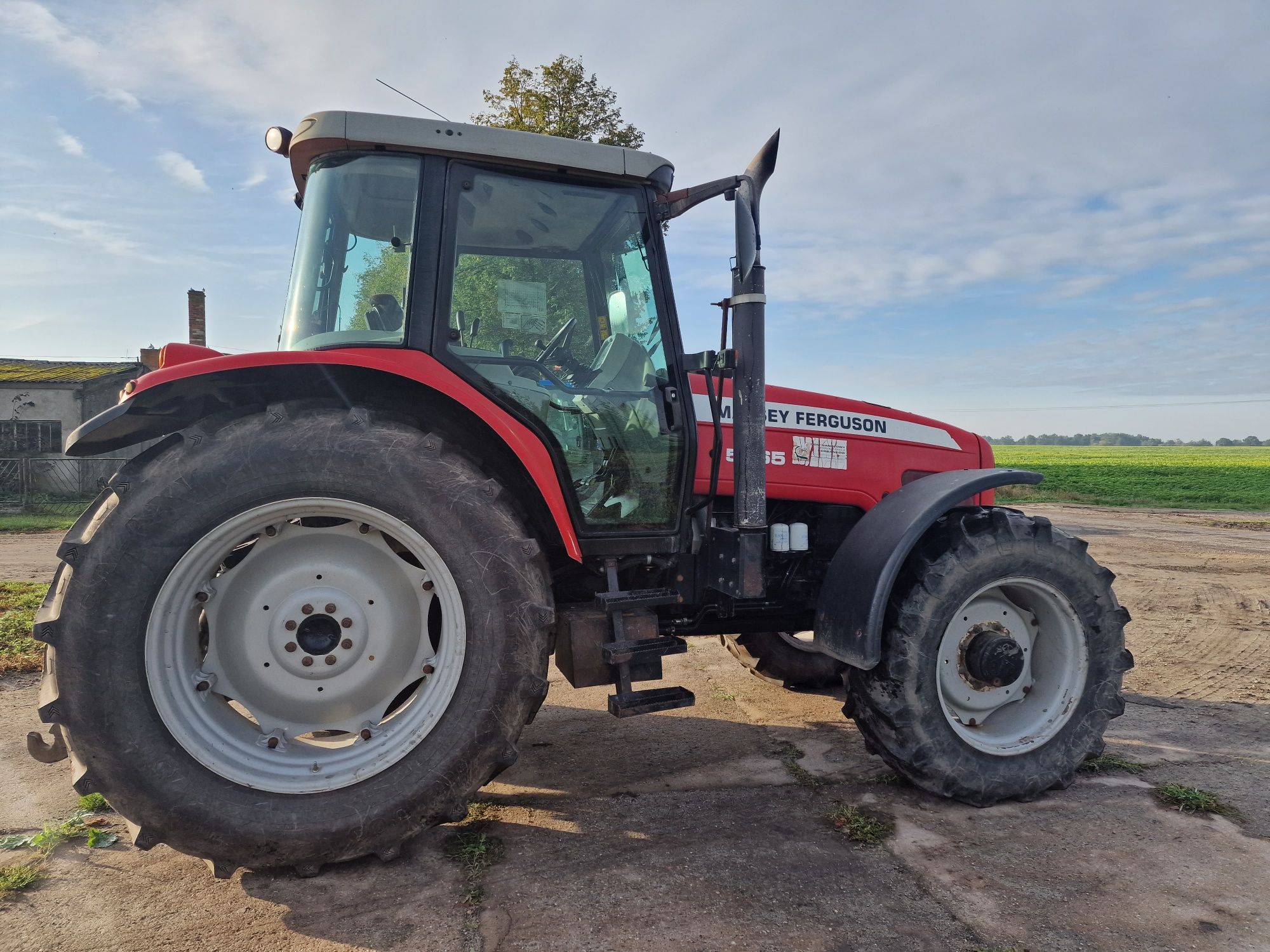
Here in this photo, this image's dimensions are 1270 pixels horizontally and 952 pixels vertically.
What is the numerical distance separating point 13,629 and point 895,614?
5.89m

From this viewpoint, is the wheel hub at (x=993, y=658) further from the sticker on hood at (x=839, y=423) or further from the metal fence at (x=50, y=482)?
the metal fence at (x=50, y=482)

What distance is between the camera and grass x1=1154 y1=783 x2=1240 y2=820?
3023 millimetres

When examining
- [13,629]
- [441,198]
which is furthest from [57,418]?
[441,198]

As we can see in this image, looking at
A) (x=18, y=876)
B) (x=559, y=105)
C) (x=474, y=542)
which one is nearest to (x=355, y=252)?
(x=474, y=542)

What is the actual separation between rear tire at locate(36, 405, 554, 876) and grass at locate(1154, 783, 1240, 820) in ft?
8.20

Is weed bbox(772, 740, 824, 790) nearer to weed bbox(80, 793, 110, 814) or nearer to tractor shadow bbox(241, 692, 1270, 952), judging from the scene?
tractor shadow bbox(241, 692, 1270, 952)

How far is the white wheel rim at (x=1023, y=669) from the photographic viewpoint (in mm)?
3332

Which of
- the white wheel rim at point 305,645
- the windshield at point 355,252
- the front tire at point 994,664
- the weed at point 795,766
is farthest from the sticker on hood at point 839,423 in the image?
the weed at point 795,766

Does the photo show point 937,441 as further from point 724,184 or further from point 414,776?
point 414,776

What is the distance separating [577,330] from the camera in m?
3.21

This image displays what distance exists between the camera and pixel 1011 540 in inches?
130

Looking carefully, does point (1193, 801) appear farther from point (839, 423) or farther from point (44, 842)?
point (44, 842)

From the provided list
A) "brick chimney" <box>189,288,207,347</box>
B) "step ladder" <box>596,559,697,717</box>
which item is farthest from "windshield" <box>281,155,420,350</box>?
"brick chimney" <box>189,288,207,347</box>

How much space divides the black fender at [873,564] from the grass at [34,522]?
14512 mm
